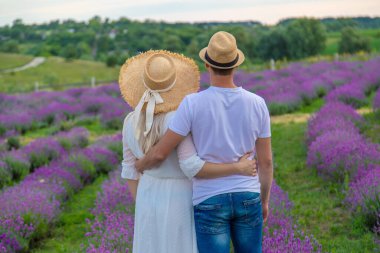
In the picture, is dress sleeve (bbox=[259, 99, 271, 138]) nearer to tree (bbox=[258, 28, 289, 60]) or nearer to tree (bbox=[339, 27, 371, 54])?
tree (bbox=[339, 27, 371, 54])

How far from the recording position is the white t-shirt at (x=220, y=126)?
2643 millimetres

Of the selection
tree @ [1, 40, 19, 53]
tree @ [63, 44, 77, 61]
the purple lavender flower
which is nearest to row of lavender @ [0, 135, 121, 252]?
the purple lavender flower

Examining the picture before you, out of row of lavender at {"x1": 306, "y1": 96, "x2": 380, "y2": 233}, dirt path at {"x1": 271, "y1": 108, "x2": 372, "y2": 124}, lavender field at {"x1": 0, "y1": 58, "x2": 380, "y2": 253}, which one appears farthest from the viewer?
dirt path at {"x1": 271, "y1": 108, "x2": 372, "y2": 124}

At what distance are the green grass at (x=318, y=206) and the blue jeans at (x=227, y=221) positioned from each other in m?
2.09

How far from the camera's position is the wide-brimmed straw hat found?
2869mm

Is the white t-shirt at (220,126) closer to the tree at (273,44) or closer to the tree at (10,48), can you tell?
the tree at (273,44)

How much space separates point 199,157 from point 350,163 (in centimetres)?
424

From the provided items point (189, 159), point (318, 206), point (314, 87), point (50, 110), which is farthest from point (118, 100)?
point (189, 159)

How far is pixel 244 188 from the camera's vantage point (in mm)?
2705

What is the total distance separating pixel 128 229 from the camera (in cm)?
470

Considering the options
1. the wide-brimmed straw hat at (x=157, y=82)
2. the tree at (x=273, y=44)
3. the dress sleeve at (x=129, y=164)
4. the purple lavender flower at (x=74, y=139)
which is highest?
the wide-brimmed straw hat at (x=157, y=82)

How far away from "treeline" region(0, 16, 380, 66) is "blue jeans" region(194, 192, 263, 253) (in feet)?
192

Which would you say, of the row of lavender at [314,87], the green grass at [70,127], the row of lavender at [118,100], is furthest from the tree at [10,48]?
the green grass at [70,127]

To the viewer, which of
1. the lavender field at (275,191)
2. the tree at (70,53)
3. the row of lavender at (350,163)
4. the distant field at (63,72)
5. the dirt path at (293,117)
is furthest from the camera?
the tree at (70,53)
